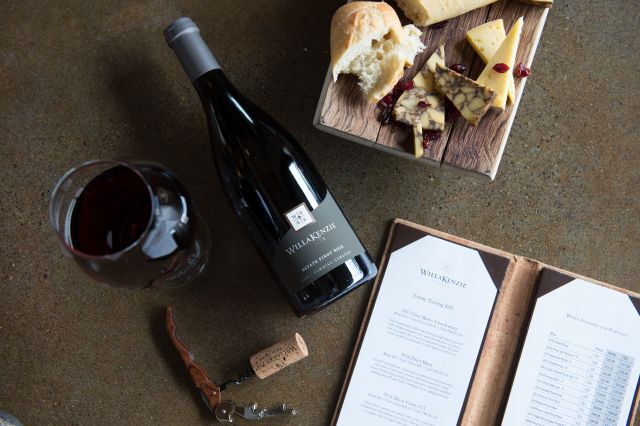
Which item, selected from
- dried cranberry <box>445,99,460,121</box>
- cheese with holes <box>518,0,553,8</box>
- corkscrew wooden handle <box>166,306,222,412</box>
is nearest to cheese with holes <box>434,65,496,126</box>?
dried cranberry <box>445,99,460,121</box>

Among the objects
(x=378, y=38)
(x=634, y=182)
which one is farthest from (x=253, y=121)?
(x=634, y=182)

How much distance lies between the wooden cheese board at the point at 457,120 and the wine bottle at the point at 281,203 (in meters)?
0.09

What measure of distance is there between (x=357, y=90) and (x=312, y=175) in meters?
0.15

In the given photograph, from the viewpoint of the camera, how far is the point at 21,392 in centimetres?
97

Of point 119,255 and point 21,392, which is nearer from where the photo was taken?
point 119,255

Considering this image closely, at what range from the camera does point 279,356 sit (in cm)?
93

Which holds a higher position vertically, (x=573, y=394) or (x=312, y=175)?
(x=312, y=175)

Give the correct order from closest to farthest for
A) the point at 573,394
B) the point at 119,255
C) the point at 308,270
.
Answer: the point at 119,255 → the point at 308,270 → the point at 573,394

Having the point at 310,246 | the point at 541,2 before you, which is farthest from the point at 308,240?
the point at 541,2

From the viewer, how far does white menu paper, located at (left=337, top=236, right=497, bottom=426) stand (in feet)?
3.08

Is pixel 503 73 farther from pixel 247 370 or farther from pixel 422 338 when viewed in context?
pixel 247 370

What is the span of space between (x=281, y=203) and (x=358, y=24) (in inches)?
11.1

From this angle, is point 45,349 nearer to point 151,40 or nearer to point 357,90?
point 151,40

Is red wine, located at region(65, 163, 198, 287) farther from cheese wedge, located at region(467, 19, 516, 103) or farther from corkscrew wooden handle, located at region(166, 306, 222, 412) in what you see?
cheese wedge, located at region(467, 19, 516, 103)
